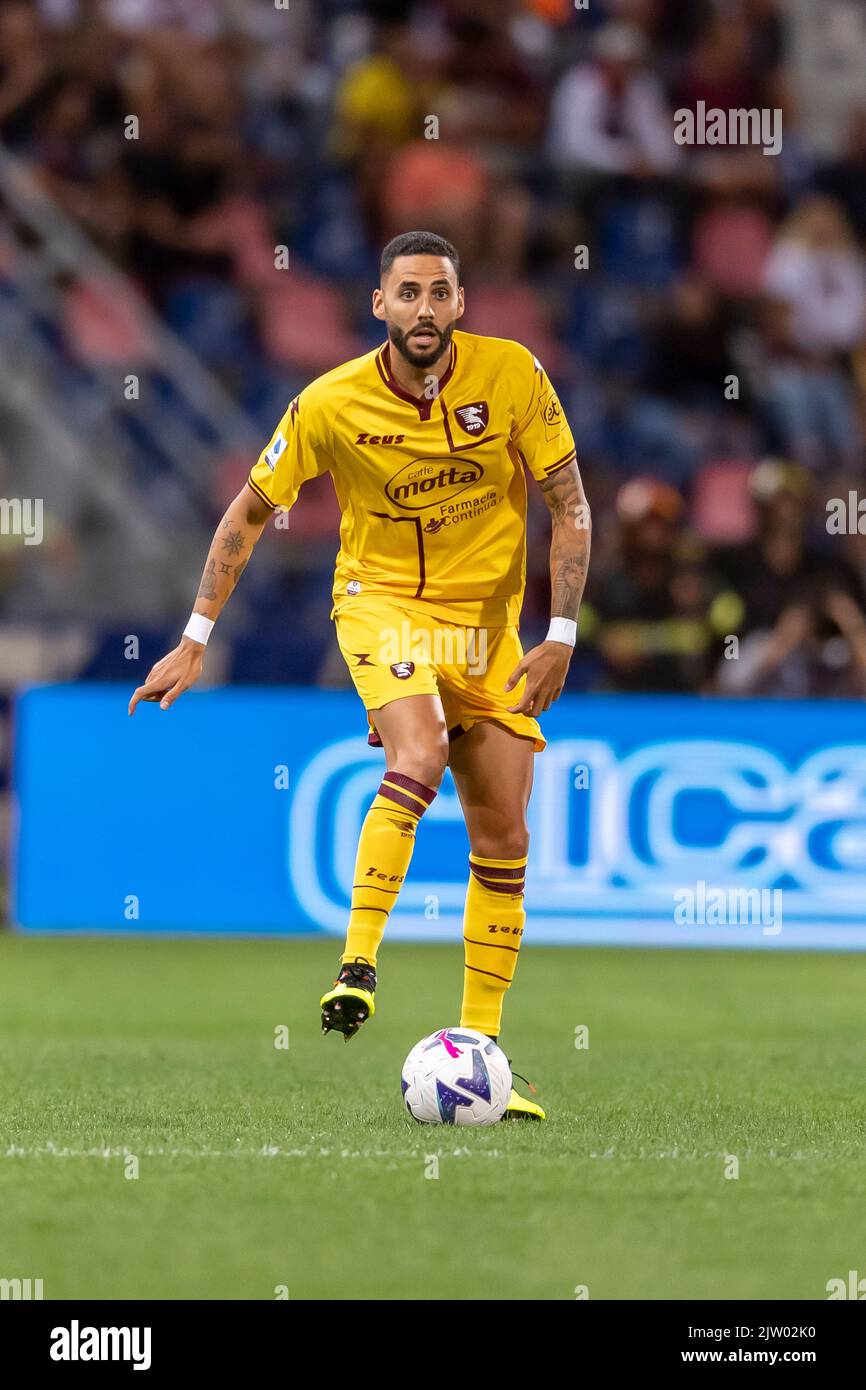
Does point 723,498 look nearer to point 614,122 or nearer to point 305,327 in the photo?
Answer: point 305,327

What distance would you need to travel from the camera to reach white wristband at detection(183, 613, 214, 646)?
6.10m

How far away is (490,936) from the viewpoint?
6246 mm

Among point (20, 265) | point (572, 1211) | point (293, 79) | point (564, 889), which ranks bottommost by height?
point (572, 1211)

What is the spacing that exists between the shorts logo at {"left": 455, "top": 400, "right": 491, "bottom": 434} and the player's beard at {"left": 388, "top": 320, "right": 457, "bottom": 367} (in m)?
0.17

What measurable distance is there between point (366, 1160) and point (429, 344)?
222cm

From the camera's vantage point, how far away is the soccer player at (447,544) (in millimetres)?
5984

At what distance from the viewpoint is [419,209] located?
1493 cm

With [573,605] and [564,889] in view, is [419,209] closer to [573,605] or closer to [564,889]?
[564,889]

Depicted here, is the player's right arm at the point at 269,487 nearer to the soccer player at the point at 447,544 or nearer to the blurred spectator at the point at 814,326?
the soccer player at the point at 447,544

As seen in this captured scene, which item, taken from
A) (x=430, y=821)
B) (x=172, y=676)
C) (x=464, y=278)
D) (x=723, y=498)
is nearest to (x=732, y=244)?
(x=464, y=278)

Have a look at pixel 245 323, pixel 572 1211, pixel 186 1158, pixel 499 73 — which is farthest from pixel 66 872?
pixel 499 73

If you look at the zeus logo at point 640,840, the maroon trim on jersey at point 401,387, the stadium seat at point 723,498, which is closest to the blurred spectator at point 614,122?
the stadium seat at point 723,498

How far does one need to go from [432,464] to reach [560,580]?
0.49m
